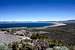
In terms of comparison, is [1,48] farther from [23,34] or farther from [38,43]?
[23,34]

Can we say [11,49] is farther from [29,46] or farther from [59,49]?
[59,49]

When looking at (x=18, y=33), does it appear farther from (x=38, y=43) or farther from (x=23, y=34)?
(x=38, y=43)

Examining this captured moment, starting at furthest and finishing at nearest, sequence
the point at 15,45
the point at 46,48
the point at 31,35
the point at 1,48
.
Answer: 1. the point at 31,35
2. the point at 46,48
3. the point at 15,45
4. the point at 1,48

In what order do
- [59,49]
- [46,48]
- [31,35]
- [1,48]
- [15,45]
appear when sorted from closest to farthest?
1. [1,48]
2. [59,49]
3. [15,45]
4. [46,48]
5. [31,35]

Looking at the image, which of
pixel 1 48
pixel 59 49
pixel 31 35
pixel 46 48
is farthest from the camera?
pixel 31 35

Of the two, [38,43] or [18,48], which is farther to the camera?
[38,43]

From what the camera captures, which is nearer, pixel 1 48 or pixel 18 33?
pixel 1 48

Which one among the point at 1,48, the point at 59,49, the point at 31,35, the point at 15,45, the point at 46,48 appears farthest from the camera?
the point at 31,35

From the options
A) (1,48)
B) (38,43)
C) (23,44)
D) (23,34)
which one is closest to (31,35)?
(23,34)

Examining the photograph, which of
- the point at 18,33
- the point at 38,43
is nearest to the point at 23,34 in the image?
the point at 18,33

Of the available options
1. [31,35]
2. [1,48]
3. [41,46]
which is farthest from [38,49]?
[31,35]
